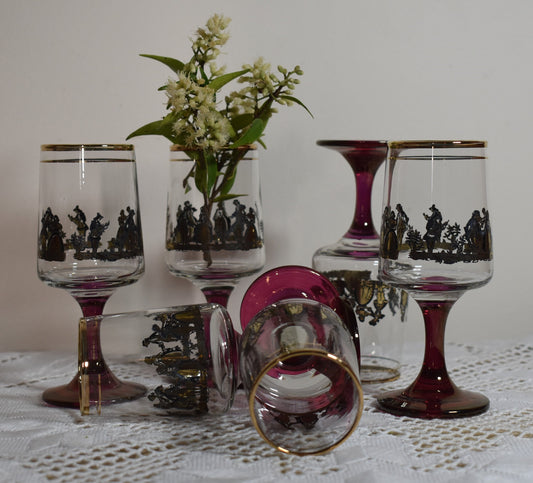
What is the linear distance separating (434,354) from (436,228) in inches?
5.9

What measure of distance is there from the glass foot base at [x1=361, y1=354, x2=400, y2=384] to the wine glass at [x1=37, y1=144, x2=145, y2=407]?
1.06 feet

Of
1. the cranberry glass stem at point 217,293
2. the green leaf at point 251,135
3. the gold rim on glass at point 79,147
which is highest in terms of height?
the green leaf at point 251,135

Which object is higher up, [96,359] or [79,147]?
[79,147]

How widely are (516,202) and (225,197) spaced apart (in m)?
0.56

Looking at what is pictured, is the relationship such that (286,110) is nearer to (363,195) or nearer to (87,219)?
(363,195)

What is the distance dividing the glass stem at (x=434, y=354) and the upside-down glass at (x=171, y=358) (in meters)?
0.22

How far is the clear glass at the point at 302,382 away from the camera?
0.67m

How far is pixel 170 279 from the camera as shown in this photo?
Result: 3.94 feet

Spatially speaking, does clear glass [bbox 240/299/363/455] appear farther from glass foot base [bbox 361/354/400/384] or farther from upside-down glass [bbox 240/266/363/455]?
glass foot base [bbox 361/354/400/384]

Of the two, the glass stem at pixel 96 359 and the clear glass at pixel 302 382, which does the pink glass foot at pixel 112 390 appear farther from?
the clear glass at pixel 302 382

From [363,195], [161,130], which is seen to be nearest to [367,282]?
[363,195]

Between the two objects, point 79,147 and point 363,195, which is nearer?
point 79,147

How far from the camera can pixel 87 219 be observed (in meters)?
0.87

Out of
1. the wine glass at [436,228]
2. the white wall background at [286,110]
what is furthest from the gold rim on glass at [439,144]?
the white wall background at [286,110]
